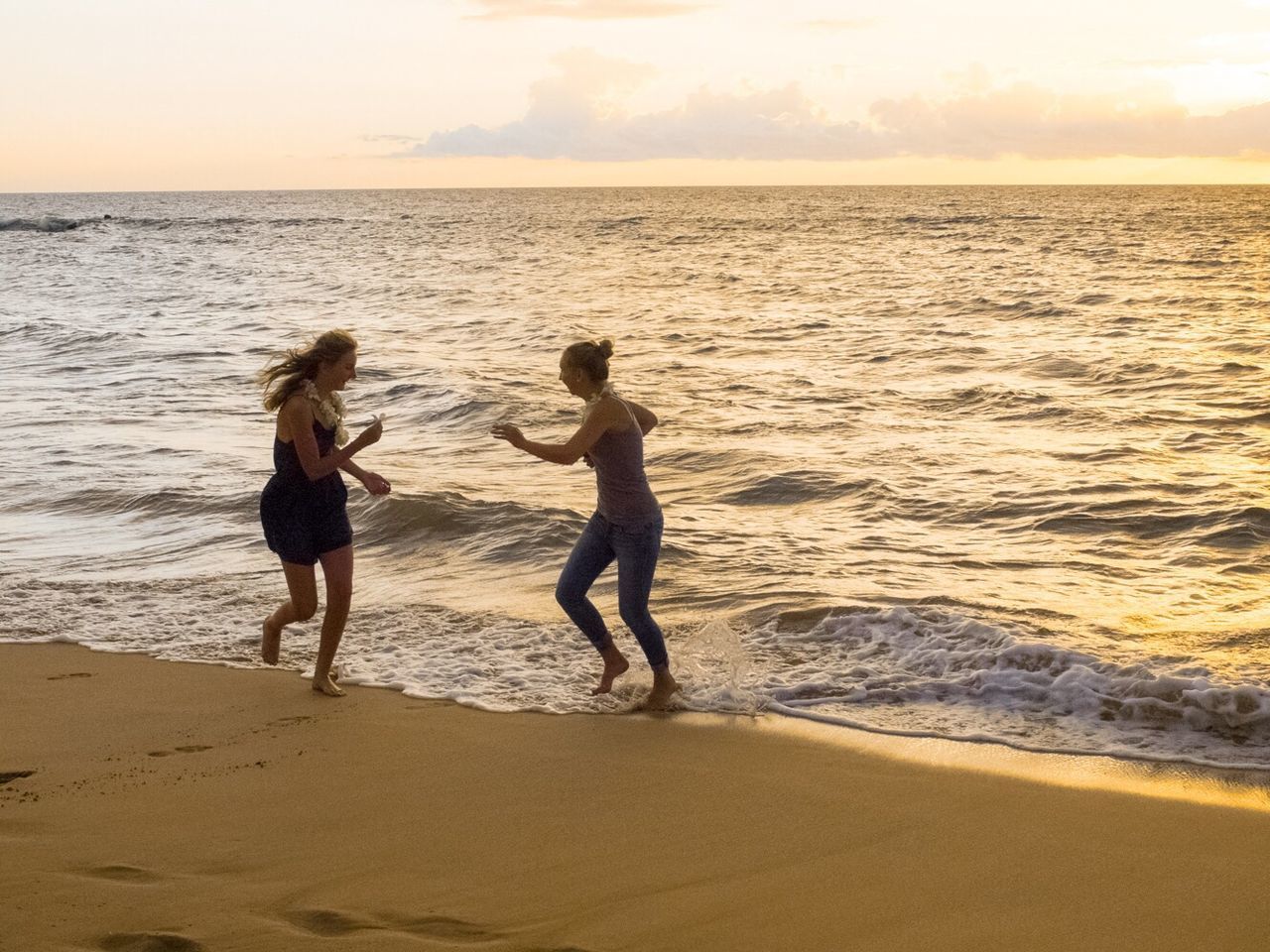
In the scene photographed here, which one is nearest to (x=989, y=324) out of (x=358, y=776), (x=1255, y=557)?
(x=1255, y=557)

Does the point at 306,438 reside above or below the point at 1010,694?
above

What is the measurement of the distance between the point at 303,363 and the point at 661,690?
240 centimetres

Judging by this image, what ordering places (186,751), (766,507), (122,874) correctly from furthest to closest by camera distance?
(766,507)
(186,751)
(122,874)

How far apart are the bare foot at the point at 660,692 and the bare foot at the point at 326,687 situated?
1.59 m

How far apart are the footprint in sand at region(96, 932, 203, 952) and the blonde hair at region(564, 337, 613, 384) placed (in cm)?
307

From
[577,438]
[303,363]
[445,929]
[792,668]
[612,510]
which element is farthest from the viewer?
[792,668]

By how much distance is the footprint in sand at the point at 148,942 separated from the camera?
11.6 feet

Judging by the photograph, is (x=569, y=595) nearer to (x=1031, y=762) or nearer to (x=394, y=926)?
(x=1031, y=762)

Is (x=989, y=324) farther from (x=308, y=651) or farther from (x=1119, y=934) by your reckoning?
(x=1119, y=934)

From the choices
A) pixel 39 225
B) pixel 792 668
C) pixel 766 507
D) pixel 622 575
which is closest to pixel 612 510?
pixel 622 575

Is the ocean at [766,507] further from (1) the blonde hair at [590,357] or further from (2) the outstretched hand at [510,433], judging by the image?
(1) the blonde hair at [590,357]

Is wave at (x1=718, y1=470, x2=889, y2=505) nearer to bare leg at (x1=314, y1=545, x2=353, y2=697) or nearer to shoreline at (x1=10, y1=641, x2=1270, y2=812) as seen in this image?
shoreline at (x1=10, y1=641, x2=1270, y2=812)

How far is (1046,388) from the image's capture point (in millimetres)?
16859

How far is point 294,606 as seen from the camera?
6246mm
